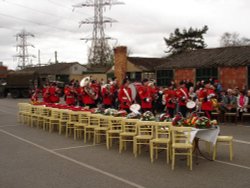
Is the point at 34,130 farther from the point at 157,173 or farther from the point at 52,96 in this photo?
the point at 157,173

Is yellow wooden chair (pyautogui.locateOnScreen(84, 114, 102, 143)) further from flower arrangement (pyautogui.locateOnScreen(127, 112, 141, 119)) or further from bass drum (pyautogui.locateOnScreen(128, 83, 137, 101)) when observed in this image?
bass drum (pyautogui.locateOnScreen(128, 83, 137, 101))

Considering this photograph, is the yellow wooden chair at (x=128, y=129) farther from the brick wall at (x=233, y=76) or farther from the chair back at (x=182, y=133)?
the brick wall at (x=233, y=76)

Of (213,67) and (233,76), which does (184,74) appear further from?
(233,76)

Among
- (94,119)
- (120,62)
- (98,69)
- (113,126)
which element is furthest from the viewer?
(98,69)

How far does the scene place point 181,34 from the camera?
168 feet

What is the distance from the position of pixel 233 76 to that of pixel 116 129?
14767 millimetres

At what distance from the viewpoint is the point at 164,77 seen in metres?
30.0

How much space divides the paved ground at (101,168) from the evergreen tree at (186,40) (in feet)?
131

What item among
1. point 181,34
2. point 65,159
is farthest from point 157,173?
point 181,34

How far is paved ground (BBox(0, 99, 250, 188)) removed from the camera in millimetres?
7289

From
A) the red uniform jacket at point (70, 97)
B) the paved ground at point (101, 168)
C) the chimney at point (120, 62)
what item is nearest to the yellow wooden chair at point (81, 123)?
the paved ground at point (101, 168)

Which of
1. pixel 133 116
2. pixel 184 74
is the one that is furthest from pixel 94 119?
pixel 184 74

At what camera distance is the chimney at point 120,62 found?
3741 centimetres

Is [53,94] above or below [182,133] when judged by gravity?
above
